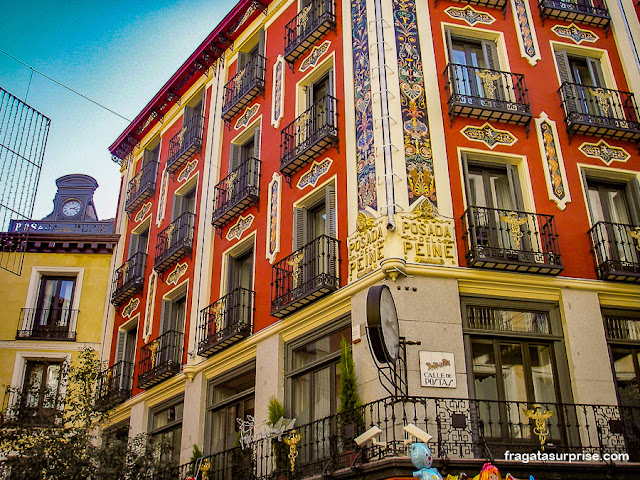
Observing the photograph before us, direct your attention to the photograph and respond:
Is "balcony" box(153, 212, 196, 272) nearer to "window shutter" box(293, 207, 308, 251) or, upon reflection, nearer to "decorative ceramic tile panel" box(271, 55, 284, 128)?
"decorative ceramic tile panel" box(271, 55, 284, 128)

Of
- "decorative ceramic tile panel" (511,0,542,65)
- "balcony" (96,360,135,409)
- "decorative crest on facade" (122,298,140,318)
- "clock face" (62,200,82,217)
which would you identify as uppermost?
"clock face" (62,200,82,217)

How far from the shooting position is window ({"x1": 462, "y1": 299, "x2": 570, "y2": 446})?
49.4 feet

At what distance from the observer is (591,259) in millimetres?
17188

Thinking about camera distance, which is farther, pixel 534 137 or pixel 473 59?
pixel 473 59

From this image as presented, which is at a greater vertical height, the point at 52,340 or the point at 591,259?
the point at 52,340

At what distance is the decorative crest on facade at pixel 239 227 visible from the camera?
2183cm

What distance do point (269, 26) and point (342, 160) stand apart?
813 cm

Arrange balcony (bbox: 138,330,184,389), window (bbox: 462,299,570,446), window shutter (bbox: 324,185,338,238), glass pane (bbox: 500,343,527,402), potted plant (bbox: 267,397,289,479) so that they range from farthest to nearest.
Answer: balcony (bbox: 138,330,184,389) → window shutter (bbox: 324,185,338,238) → potted plant (bbox: 267,397,289,479) → glass pane (bbox: 500,343,527,402) → window (bbox: 462,299,570,446)

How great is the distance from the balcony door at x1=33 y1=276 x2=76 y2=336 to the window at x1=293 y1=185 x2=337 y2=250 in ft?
45.1

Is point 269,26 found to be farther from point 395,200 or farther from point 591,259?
point 591,259

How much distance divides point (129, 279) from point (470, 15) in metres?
15.2

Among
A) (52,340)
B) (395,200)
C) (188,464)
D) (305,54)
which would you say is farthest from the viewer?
(52,340)

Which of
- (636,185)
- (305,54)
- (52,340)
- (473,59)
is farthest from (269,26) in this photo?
(52,340)

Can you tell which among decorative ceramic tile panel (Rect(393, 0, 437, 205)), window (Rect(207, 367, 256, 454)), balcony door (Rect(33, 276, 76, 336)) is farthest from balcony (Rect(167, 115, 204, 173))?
decorative ceramic tile panel (Rect(393, 0, 437, 205))
